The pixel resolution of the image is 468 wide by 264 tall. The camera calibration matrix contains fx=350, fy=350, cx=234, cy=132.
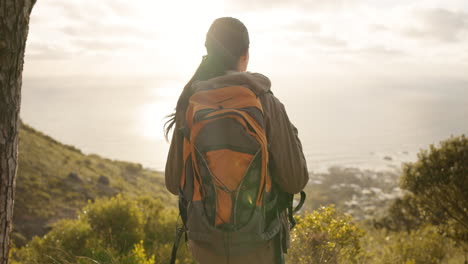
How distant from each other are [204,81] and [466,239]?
8604mm

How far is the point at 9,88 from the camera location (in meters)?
2.29

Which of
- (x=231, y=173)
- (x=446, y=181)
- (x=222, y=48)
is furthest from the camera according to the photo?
(x=446, y=181)

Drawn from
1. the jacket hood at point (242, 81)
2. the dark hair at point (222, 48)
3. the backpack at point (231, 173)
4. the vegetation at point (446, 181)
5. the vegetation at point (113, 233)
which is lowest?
the vegetation at point (113, 233)

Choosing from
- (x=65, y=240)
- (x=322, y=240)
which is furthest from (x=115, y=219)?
(x=322, y=240)

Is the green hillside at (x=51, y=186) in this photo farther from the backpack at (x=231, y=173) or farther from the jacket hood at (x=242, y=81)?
the jacket hood at (x=242, y=81)

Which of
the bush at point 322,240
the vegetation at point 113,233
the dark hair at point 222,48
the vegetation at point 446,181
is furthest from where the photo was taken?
the vegetation at point 446,181

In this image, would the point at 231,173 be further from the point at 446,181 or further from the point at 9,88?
the point at 446,181

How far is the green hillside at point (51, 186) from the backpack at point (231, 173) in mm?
12603

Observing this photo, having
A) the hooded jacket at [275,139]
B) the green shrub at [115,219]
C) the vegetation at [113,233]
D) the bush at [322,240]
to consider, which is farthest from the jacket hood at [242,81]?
the green shrub at [115,219]

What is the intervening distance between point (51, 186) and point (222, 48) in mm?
18458

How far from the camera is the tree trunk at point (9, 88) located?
2234 mm

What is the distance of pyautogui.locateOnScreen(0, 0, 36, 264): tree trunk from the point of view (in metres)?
2.23

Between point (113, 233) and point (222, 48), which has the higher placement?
point (222, 48)

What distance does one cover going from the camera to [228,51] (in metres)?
2.13
